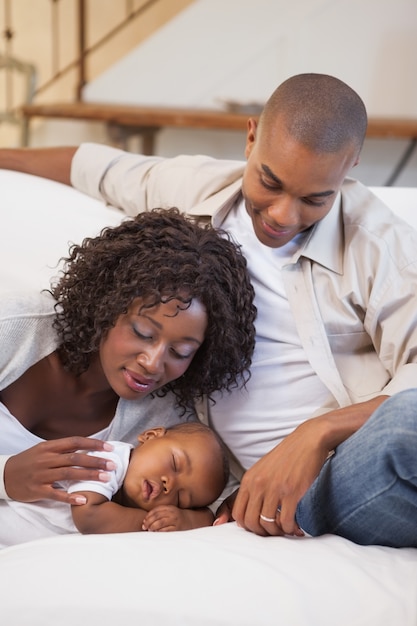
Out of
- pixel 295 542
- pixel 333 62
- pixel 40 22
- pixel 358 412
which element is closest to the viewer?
pixel 295 542

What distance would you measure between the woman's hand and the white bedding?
0.19 m

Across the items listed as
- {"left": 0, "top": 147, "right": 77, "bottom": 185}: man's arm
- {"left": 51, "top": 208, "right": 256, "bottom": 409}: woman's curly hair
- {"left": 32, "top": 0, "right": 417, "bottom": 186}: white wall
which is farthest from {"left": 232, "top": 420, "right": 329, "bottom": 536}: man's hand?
{"left": 32, "top": 0, "right": 417, "bottom": 186}: white wall

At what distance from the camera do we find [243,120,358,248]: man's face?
1.68 m

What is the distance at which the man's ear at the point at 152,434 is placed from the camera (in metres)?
1.74

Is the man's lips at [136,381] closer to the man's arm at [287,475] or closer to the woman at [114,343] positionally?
the woman at [114,343]

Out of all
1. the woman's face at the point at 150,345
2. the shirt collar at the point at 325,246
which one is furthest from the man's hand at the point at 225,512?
the shirt collar at the point at 325,246

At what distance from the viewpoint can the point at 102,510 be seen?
62.0 inches

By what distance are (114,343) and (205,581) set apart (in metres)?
0.54

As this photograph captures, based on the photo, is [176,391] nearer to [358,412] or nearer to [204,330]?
[204,330]

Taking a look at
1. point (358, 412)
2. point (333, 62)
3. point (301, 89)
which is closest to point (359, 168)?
point (333, 62)

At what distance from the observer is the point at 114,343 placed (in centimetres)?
162

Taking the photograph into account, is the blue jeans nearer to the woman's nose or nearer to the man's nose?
the woman's nose

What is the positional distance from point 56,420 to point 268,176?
64cm

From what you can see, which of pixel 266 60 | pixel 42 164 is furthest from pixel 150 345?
pixel 266 60
